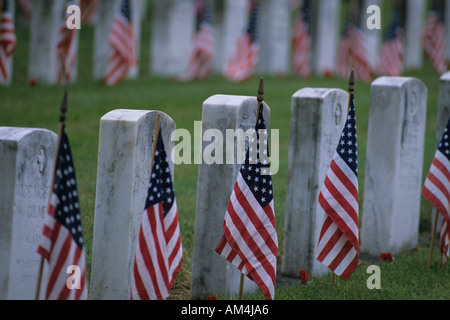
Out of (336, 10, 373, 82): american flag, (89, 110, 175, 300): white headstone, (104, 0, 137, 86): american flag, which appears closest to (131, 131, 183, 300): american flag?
(89, 110, 175, 300): white headstone

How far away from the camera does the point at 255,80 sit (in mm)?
20297

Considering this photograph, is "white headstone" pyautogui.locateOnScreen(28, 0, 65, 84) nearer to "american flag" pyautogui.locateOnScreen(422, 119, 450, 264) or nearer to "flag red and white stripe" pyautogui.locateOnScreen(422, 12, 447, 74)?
"american flag" pyautogui.locateOnScreen(422, 119, 450, 264)

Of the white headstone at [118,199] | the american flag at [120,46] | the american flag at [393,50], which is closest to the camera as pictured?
the white headstone at [118,199]

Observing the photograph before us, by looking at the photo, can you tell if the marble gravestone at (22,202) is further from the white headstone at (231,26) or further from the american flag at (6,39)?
the white headstone at (231,26)

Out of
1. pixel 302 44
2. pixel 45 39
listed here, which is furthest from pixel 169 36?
pixel 45 39

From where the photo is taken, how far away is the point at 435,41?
24047 millimetres

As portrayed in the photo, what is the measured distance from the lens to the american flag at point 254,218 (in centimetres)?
568

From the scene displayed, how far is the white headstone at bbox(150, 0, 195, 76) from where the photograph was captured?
21.4m

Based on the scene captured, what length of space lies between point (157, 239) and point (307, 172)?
8.66 ft

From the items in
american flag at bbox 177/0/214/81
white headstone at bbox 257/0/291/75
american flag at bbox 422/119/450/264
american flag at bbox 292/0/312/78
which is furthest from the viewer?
white headstone at bbox 257/0/291/75

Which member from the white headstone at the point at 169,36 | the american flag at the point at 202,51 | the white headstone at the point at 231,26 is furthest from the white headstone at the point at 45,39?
the white headstone at the point at 231,26

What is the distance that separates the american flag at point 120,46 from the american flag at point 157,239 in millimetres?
11536

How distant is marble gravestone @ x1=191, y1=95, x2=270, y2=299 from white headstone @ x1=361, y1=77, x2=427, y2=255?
101 inches

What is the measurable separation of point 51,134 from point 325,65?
20.4m
